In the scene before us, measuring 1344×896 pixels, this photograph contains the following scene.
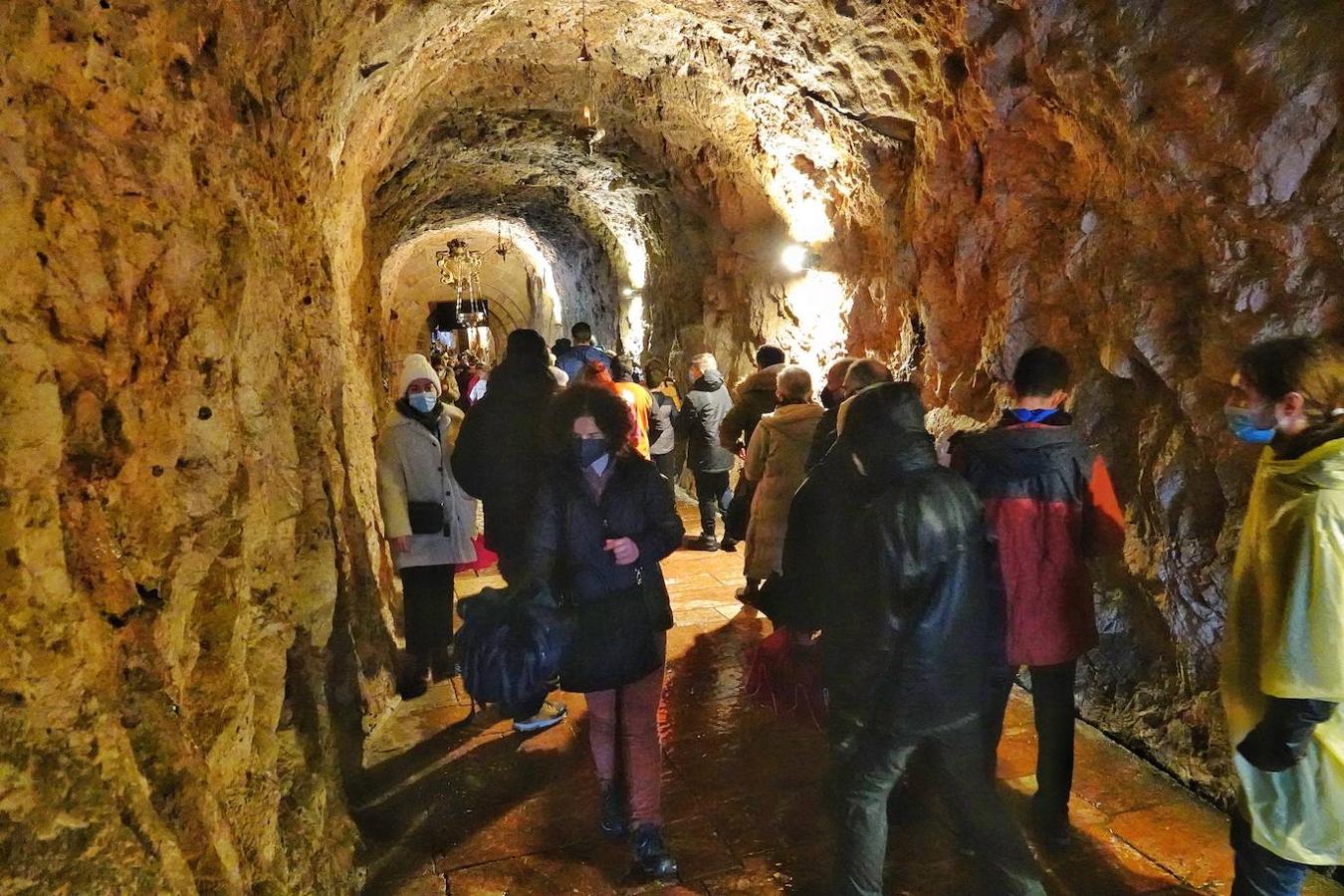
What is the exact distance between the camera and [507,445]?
13.0 feet

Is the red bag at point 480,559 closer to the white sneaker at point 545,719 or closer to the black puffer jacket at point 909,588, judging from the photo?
the white sneaker at point 545,719

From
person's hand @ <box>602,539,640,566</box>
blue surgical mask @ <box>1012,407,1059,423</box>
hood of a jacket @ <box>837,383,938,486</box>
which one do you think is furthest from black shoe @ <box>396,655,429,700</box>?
blue surgical mask @ <box>1012,407,1059,423</box>

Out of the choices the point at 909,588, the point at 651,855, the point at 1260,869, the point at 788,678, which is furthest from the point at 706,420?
the point at 1260,869

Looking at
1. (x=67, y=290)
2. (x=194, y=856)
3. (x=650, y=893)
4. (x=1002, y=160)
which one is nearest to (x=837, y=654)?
(x=650, y=893)

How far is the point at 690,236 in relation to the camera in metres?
10.5

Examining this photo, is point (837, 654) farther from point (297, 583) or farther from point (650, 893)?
point (297, 583)

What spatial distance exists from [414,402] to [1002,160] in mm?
3728

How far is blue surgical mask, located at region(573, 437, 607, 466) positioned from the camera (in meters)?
2.97

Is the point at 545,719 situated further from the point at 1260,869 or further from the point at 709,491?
the point at 709,491

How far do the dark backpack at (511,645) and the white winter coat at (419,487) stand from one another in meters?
1.53

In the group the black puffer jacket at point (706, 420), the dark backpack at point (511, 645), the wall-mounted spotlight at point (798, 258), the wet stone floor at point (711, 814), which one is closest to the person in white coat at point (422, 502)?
the wet stone floor at point (711, 814)

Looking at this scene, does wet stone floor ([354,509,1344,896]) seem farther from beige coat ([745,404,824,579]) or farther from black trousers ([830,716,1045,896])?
beige coat ([745,404,824,579])

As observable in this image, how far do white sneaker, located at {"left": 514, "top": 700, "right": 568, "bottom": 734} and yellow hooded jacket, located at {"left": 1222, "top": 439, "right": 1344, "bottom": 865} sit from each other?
10.1ft

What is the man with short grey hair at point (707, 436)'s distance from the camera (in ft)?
24.3
